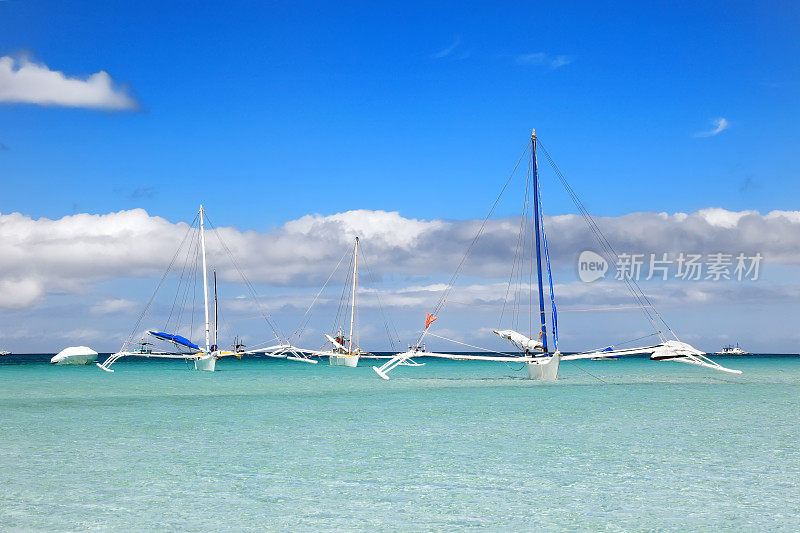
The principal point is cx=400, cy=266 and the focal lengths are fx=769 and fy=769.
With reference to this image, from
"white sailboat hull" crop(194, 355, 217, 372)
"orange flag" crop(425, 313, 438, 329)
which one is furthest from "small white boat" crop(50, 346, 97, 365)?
"orange flag" crop(425, 313, 438, 329)

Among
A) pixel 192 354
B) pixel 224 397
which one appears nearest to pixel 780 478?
pixel 224 397

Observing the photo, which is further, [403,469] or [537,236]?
[537,236]

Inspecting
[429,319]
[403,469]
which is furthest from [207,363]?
[403,469]

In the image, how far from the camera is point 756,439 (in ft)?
73.6

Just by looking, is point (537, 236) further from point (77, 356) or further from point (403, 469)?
point (77, 356)

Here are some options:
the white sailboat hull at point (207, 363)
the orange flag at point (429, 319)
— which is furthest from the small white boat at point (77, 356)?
the orange flag at point (429, 319)

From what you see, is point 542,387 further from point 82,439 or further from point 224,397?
point 82,439

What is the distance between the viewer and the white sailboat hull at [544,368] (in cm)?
5184

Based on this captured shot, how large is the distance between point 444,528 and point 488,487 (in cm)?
341

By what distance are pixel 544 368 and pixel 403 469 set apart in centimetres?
3710

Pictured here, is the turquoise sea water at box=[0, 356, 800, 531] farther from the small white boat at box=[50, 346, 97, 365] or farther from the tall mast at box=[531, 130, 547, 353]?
the small white boat at box=[50, 346, 97, 365]

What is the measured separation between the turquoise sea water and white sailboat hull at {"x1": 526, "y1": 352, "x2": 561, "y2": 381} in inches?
732

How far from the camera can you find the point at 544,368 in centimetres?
5309

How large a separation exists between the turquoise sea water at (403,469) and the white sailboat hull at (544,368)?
18593 mm
